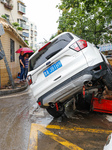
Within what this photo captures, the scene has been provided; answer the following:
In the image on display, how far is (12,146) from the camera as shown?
2.92 metres

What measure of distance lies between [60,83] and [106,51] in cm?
2899

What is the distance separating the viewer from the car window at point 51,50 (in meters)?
3.69

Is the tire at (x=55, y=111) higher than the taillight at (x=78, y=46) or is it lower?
lower

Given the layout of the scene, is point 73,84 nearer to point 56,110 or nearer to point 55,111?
point 56,110

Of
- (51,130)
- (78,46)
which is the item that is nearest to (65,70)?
(78,46)

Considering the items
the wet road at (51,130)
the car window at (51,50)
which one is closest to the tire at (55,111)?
the wet road at (51,130)

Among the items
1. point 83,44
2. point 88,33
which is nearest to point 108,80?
point 83,44

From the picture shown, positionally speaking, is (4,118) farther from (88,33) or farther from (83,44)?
(88,33)

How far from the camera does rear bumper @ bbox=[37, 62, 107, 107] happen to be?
331cm

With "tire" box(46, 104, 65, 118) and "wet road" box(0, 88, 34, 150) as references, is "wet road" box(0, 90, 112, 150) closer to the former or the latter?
"wet road" box(0, 88, 34, 150)

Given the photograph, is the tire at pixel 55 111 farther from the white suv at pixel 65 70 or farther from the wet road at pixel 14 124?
the wet road at pixel 14 124

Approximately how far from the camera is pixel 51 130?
11.8ft

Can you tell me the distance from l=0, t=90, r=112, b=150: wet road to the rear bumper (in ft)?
2.19

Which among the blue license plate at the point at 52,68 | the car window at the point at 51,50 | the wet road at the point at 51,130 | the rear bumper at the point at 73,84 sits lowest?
the wet road at the point at 51,130
